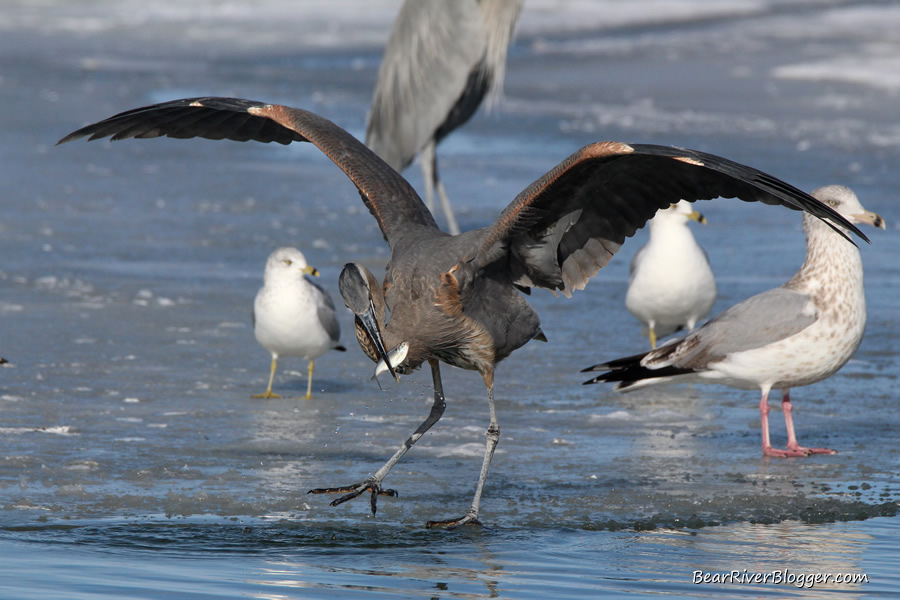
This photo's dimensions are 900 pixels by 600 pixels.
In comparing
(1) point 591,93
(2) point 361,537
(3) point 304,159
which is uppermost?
(1) point 591,93

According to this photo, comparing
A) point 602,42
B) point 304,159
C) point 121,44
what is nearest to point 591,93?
point 304,159

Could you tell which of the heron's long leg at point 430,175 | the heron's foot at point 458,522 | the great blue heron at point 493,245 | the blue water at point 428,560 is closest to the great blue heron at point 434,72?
the heron's long leg at point 430,175

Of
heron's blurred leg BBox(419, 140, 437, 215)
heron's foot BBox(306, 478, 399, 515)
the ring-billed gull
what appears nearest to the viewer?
heron's foot BBox(306, 478, 399, 515)

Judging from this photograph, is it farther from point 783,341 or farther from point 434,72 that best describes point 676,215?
point 434,72

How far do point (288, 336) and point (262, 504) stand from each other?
210cm

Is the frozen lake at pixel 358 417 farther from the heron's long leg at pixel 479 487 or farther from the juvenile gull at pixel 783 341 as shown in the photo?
the juvenile gull at pixel 783 341

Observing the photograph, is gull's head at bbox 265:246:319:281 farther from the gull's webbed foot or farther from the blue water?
the gull's webbed foot

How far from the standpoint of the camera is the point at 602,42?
31547 mm

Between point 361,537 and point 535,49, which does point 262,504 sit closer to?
point 361,537

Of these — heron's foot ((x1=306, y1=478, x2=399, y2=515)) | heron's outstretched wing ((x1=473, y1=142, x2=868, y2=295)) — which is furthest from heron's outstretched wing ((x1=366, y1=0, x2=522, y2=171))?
heron's foot ((x1=306, y1=478, x2=399, y2=515))

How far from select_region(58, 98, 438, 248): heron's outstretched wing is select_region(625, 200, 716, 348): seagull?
2.20m

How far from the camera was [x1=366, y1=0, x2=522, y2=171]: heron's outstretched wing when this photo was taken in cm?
1229

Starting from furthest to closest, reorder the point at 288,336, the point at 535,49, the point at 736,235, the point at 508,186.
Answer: the point at 535,49
the point at 508,186
the point at 736,235
the point at 288,336

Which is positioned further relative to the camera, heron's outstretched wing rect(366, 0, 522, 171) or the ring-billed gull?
heron's outstretched wing rect(366, 0, 522, 171)
